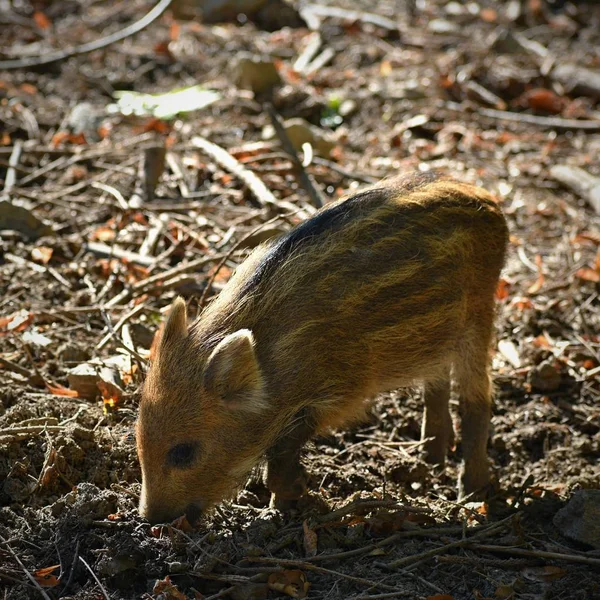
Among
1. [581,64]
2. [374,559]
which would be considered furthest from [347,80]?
[374,559]

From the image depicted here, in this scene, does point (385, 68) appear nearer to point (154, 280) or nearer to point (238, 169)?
point (238, 169)

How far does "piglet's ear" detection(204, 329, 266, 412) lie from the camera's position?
12.0ft

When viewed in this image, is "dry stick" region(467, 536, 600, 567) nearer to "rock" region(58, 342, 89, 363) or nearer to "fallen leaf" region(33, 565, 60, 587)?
"fallen leaf" region(33, 565, 60, 587)

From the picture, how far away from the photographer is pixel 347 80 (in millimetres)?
9062

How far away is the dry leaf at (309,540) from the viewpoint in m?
3.69

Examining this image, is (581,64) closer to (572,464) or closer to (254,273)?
(572,464)

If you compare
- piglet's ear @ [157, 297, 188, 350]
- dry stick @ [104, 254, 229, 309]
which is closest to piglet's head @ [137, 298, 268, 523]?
piglet's ear @ [157, 297, 188, 350]

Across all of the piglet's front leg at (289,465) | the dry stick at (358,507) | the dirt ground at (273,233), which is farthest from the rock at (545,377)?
the piglet's front leg at (289,465)

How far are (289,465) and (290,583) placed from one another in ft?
2.09

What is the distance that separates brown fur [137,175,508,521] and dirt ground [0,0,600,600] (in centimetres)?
30

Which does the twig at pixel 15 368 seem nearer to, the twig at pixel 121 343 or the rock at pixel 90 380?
the rock at pixel 90 380

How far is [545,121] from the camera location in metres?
8.34

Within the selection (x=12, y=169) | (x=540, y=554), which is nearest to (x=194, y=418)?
(x=540, y=554)

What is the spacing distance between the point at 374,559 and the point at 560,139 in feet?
18.1
